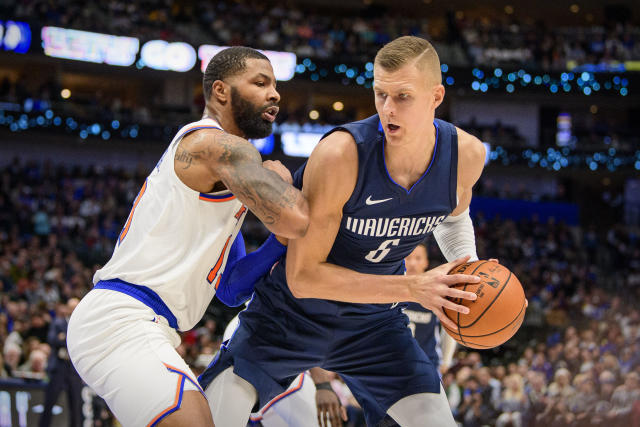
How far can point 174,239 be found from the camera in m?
3.07

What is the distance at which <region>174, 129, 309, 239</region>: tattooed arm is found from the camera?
9.52 feet

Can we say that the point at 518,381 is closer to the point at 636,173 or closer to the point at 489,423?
the point at 489,423

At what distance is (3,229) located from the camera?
54.1ft

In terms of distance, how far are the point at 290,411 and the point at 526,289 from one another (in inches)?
571

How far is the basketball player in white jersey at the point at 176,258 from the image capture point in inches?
112

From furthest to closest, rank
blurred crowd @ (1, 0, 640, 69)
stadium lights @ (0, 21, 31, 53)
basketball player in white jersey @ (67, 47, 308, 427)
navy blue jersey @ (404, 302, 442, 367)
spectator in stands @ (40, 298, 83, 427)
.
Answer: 1. blurred crowd @ (1, 0, 640, 69)
2. stadium lights @ (0, 21, 31, 53)
3. spectator in stands @ (40, 298, 83, 427)
4. navy blue jersey @ (404, 302, 442, 367)
5. basketball player in white jersey @ (67, 47, 308, 427)

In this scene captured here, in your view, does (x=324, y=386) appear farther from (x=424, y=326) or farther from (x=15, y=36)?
(x=15, y=36)

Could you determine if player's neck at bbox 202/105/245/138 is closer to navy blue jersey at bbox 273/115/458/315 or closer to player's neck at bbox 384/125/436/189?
navy blue jersey at bbox 273/115/458/315

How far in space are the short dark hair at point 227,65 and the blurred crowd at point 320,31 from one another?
1967 cm

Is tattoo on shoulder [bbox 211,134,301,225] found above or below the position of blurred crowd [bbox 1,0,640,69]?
below

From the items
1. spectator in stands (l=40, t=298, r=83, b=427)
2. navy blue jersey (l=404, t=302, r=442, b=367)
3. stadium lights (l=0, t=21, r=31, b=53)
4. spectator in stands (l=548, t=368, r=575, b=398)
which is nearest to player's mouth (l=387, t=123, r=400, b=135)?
navy blue jersey (l=404, t=302, r=442, b=367)

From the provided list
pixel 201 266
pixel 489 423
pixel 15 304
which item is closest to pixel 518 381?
pixel 489 423

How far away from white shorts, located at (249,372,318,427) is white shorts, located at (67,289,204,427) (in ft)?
3.15

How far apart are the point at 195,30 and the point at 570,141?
526 inches
